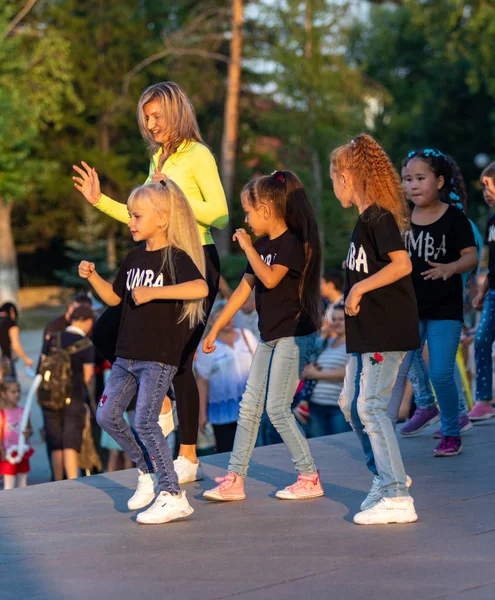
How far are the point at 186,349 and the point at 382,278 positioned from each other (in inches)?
51.3

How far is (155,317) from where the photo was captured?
15.7 ft

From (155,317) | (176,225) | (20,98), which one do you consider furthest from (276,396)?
(20,98)

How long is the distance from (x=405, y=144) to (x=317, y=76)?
12741mm

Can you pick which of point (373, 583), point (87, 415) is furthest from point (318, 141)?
point (373, 583)

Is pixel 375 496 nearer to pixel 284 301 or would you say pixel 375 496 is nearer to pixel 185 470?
pixel 284 301

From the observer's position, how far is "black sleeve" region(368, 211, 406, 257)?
4566 mm

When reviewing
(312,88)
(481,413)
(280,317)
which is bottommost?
(481,413)

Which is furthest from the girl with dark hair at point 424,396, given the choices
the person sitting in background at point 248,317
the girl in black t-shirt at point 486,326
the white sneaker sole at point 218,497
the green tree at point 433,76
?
the green tree at point 433,76

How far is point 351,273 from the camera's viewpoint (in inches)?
187

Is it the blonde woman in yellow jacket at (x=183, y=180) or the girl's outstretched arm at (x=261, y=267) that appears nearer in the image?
the girl's outstretched arm at (x=261, y=267)

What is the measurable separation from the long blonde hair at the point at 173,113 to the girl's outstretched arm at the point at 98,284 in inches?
36.7

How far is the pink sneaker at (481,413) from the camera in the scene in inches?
289

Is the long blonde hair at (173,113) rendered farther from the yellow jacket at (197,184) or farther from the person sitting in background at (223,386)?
the person sitting in background at (223,386)

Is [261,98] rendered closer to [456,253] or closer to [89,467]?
[89,467]
